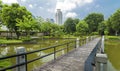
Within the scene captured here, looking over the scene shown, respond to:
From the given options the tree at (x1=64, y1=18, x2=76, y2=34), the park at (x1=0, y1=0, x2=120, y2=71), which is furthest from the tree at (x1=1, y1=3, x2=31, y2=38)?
the tree at (x1=64, y1=18, x2=76, y2=34)

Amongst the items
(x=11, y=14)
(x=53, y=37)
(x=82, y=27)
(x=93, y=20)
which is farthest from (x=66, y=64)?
(x=93, y=20)

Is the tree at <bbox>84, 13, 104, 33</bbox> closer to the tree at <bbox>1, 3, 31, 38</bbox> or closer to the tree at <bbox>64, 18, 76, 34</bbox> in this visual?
the tree at <bbox>64, 18, 76, 34</bbox>

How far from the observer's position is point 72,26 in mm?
59094

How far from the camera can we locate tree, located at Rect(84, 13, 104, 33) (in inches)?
2258

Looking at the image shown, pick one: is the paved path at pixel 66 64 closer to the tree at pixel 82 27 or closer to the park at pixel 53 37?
the park at pixel 53 37

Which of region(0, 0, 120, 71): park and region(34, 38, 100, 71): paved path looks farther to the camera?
region(0, 0, 120, 71): park

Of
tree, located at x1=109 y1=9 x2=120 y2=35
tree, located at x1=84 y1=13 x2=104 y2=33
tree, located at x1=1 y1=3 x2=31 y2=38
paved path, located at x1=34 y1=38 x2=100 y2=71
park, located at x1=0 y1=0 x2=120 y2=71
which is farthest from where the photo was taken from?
tree, located at x1=84 y1=13 x2=104 y2=33

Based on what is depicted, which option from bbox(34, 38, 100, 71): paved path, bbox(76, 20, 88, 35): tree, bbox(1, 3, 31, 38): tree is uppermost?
bbox(1, 3, 31, 38): tree

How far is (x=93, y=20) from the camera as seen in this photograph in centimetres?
5875

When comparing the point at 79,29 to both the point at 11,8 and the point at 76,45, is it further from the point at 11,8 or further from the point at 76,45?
the point at 76,45

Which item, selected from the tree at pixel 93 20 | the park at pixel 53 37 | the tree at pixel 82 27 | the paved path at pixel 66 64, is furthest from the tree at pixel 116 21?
the paved path at pixel 66 64

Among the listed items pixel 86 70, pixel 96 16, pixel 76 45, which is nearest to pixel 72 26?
pixel 96 16

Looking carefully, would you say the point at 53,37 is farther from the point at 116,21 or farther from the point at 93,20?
the point at 93,20

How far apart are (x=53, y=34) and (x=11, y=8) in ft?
56.1
